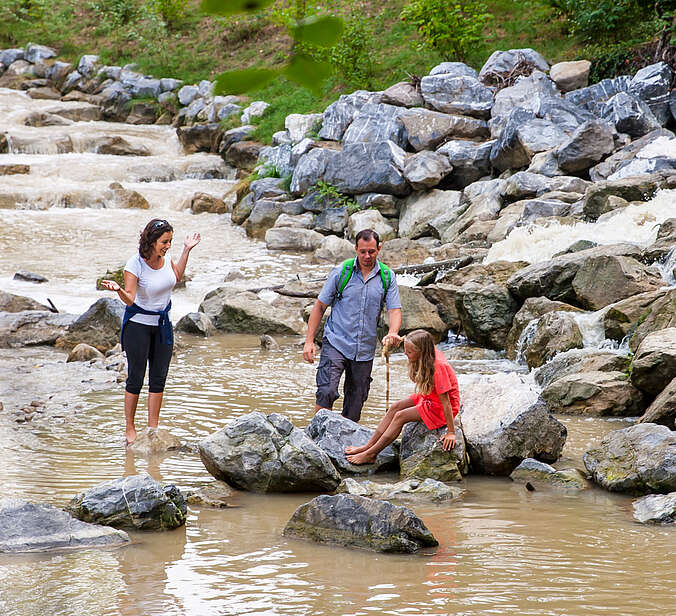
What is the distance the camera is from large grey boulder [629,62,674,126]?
2081cm

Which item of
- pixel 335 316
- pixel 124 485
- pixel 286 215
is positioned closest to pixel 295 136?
pixel 286 215

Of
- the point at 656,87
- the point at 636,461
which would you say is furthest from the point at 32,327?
the point at 656,87

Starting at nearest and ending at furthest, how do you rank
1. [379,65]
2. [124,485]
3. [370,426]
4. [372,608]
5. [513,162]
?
[372,608] < [124,485] < [370,426] < [513,162] < [379,65]

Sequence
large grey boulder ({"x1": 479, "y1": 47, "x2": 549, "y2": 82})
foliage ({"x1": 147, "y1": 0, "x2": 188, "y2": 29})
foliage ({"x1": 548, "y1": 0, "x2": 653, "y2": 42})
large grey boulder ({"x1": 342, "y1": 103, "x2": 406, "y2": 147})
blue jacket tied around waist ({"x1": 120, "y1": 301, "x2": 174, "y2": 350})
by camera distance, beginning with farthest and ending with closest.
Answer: foliage ({"x1": 548, "y1": 0, "x2": 653, "y2": 42})
large grey boulder ({"x1": 479, "y1": 47, "x2": 549, "y2": 82})
large grey boulder ({"x1": 342, "y1": 103, "x2": 406, "y2": 147})
blue jacket tied around waist ({"x1": 120, "y1": 301, "x2": 174, "y2": 350})
foliage ({"x1": 147, "y1": 0, "x2": 188, "y2": 29})

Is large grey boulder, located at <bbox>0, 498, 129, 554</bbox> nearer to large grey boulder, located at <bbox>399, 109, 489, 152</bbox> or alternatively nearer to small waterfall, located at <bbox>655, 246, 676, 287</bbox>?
small waterfall, located at <bbox>655, 246, 676, 287</bbox>

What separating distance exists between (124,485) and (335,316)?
2231mm

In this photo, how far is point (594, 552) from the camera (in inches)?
199

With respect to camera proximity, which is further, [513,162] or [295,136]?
[295,136]

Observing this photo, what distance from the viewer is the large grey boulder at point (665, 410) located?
749 centimetres

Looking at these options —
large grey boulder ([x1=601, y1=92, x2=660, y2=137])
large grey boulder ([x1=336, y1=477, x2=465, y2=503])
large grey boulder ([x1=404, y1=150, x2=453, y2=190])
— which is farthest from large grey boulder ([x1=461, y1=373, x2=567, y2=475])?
large grey boulder ([x1=601, y1=92, x2=660, y2=137])

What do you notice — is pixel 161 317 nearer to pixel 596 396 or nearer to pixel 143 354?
pixel 143 354

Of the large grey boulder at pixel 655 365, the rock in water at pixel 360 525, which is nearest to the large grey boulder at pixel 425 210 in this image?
the large grey boulder at pixel 655 365

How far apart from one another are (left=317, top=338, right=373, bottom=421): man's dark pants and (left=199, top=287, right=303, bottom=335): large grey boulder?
5.99m

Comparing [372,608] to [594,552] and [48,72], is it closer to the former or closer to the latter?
[594,552]
